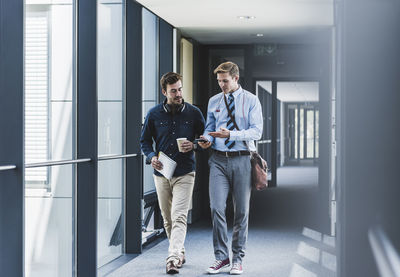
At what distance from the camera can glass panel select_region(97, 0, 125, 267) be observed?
5152 millimetres

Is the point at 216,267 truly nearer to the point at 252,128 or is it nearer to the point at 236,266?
the point at 236,266

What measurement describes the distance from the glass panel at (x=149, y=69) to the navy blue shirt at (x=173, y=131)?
1.47m

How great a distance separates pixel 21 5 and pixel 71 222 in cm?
183

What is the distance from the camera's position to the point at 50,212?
3.78m

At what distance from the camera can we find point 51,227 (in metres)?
3.80

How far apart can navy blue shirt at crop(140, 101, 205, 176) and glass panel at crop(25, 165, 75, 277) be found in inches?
32.2

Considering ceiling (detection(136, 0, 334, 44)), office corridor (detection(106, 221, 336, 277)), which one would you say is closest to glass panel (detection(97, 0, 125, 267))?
office corridor (detection(106, 221, 336, 277))

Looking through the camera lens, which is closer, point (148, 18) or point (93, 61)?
point (93, 61)

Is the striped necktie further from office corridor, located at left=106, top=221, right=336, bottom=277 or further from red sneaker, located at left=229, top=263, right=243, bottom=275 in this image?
office corridor, located at left=106, top=221, right=336, bottom=277

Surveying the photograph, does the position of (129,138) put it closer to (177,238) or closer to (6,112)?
(177,238)

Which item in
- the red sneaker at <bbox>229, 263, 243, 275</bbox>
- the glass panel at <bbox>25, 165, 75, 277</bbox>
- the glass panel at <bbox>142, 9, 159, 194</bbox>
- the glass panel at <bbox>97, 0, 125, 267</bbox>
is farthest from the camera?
the glass panel at <bbox>142, 9, 159, 194</bbox>

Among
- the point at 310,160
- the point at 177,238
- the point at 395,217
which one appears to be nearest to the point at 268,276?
the point at 177,238

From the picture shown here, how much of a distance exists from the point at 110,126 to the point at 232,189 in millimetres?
1368

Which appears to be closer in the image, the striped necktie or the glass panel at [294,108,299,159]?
the striped necktie
